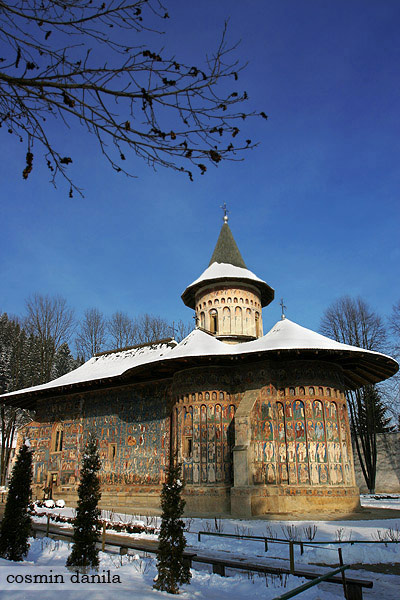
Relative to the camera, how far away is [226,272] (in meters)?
22.0

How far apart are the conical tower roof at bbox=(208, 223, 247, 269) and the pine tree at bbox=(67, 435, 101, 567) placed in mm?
16155

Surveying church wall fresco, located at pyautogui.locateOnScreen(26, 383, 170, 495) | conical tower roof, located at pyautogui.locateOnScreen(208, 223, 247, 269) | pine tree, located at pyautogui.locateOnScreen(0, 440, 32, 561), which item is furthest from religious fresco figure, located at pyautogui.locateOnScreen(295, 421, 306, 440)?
conical tower roof, located at pyautogui.locateOnScreen(208, 223, 247, 269)

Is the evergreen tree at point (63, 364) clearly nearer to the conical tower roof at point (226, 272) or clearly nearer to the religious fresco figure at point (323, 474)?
the conical tower roof at point (226, 272)

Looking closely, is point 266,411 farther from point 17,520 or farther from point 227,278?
point 17,520

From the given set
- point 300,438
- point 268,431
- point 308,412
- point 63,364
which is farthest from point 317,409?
point 63,364

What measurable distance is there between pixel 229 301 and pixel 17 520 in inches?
577

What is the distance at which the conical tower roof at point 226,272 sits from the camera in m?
21.9

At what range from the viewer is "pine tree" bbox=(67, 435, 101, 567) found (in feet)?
23.9

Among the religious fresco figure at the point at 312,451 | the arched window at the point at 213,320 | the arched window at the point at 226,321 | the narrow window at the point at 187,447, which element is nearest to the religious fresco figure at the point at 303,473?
the religious fresco figure at the point at 312,451

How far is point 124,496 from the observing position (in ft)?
60.1

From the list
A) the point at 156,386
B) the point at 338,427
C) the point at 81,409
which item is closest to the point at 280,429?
the point at 338,427

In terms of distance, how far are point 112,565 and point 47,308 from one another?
2754 centimetres

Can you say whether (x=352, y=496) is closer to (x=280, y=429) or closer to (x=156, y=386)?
(x=280, y=429)

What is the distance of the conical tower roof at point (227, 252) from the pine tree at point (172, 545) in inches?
670
